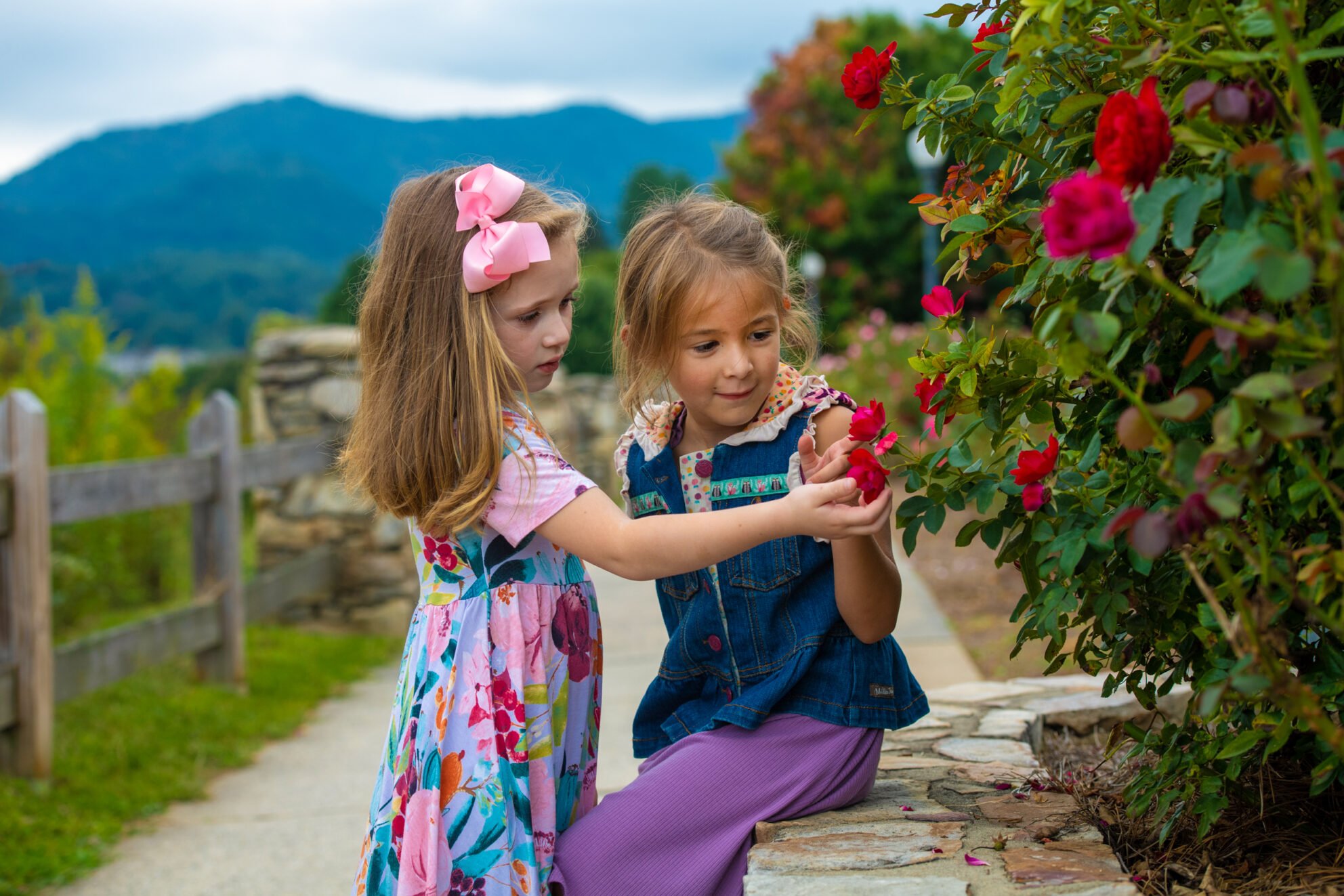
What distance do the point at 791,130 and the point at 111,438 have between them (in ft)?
49.3

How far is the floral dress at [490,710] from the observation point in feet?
6.02

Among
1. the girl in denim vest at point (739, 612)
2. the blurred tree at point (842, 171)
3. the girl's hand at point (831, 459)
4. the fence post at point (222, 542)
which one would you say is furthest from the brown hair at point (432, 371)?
the blurred tree at point (842, 171)

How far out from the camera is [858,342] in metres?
11.3

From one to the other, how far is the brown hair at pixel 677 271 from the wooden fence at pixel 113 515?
2588mm

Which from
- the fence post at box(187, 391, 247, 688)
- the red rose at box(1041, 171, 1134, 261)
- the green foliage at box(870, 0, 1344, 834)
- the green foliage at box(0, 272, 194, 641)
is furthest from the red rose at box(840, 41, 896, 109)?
the green foliage at box(0, 272, 194, 641)

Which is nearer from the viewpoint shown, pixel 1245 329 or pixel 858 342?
pixel 1245 329

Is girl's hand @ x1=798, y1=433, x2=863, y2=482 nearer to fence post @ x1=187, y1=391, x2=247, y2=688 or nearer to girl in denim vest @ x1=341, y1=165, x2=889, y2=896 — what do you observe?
girl in denim vest @ x1=341, y1=165, x2=889, y2=896

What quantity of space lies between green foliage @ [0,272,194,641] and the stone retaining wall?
5249 mm

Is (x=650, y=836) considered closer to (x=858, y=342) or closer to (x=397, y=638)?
(x=397, y=638)

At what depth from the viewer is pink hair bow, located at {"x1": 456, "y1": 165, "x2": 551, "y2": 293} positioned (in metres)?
1.89

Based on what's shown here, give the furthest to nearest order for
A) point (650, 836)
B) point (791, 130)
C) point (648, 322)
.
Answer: point (791, 130) → point (648, 322) → point (650, 836)

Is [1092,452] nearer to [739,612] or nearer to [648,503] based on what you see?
[739,612]

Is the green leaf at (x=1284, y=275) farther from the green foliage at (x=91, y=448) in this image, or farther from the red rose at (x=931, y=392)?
the green foliage at (x=91, y=448)

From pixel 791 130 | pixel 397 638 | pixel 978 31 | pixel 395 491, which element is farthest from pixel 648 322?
pixel 791 130
